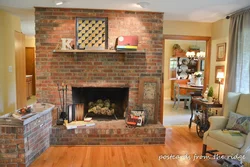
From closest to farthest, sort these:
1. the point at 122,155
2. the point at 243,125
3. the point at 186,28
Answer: the point at 243,125 < the point at 122,155 < the point at 186,28

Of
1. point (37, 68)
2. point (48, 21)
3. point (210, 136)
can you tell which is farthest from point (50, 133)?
point (210, 136)

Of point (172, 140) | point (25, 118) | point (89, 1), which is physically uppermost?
point (89, 1)

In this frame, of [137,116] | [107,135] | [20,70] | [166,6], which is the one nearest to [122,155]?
[107,135]

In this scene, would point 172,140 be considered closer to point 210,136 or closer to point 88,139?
→ point 210,136

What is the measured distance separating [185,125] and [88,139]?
2420mm

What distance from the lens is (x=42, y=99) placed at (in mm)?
3609

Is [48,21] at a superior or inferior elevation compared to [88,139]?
superior

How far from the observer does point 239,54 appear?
3.42 meters

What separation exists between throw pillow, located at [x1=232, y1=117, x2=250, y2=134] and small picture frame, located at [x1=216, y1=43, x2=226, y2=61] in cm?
165

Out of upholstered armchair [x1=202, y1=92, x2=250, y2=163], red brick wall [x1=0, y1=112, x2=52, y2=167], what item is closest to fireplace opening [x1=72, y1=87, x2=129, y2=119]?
red brick wall [x1=0, y1=112, x2=52, y2=167]

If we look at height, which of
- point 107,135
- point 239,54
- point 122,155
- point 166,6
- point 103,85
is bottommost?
point 122,155

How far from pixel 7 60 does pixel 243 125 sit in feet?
14.2

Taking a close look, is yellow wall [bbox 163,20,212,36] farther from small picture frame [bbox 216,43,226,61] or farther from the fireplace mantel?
the fireplace mantel

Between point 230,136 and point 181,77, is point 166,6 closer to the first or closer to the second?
point 230,136
